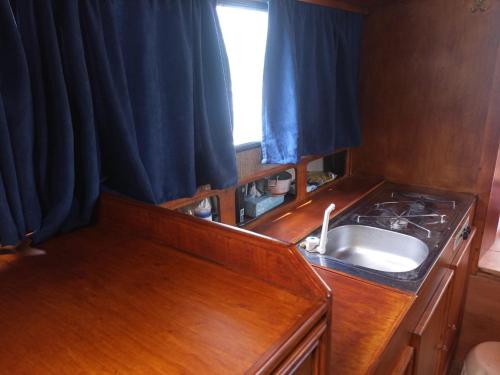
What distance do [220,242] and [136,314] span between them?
22 centimetres

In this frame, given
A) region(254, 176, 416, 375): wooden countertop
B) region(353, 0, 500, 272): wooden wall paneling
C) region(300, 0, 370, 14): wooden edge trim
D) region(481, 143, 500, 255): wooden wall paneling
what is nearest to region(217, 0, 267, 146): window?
region(300, 0, 370, 14): wooden edge trim

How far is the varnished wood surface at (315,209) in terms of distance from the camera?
1.59 m

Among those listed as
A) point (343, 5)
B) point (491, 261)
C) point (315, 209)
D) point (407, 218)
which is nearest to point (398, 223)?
point (407, 218)

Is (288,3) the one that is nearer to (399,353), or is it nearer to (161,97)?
(161,97)

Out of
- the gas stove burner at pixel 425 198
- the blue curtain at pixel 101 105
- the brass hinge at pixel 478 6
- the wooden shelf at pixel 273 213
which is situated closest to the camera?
the blue curtain at pixel 101 105

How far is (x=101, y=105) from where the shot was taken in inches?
37.9

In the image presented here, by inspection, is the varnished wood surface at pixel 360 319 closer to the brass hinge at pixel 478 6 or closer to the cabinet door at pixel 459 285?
the cabinet door at pixel 459 285

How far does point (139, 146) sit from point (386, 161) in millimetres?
1710

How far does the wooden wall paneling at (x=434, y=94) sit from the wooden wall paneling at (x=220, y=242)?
1787mm

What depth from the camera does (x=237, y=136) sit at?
164 centimetres

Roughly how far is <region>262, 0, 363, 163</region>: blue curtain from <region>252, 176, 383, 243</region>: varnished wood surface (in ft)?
0.85

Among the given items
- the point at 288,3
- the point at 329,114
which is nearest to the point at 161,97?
the point at 288,3

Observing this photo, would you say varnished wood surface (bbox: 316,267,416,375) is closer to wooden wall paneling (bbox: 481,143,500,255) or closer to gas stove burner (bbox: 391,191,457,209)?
gas stove burner (bbox: 391,191,457,209)

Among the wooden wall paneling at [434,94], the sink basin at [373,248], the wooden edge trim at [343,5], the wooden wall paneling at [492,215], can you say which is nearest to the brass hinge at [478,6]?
the wooden wall paneling at [434,94]
